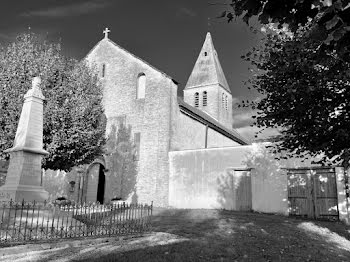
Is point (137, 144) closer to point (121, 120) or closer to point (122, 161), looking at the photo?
point (122, 161)

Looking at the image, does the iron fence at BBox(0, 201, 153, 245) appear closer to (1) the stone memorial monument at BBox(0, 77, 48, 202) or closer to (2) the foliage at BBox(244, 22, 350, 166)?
(1) the stone memorial monument at BBox(0, 77, 48, 202)

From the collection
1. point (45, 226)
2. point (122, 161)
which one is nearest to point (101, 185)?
point (122, 161)

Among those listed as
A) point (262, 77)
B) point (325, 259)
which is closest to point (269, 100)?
point (262, 77)

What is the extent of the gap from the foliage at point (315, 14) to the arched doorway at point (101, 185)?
20850mm

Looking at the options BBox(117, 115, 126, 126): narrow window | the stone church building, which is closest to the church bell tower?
the stone church building

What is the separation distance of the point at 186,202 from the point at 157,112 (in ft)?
20.8

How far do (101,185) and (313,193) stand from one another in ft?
46.9

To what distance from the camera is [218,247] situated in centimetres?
770

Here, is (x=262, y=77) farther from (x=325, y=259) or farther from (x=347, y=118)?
(x=325, y=259)

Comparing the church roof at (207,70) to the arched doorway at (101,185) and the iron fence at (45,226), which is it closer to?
the arched doorway at (101,185)

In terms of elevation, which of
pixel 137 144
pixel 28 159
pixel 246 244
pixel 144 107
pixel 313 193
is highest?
pixel 144 107

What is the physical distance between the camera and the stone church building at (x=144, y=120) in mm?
20906

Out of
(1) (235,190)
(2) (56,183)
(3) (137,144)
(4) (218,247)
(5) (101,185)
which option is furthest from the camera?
(2) (56,183)

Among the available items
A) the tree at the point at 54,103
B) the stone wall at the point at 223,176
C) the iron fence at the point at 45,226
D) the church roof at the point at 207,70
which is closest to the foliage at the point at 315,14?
the iron fence at the point at 45,226
